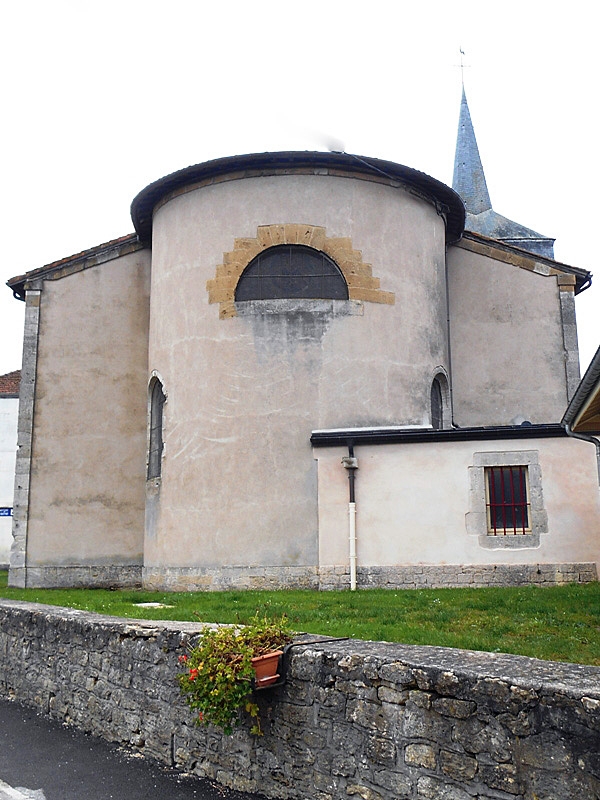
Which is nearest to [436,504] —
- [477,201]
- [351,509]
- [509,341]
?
[351,509]

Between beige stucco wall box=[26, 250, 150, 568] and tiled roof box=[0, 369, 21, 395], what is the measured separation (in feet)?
65.5

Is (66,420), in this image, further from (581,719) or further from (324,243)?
(581,719)

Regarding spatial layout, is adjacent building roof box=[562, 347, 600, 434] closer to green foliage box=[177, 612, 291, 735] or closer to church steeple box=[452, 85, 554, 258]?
green foliage box=[177, 612, 291, 735]

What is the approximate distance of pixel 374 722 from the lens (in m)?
5.06

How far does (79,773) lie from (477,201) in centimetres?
3427

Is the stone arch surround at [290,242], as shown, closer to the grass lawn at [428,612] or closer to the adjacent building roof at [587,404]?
the adjacent building roof at [587,404]

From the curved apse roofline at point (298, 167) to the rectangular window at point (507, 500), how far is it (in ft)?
20.2

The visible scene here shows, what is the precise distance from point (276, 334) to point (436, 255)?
409cm

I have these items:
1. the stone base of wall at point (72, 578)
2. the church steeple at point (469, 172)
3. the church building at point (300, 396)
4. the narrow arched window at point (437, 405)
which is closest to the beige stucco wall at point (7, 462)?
the stone base of wall at point (72, 578)

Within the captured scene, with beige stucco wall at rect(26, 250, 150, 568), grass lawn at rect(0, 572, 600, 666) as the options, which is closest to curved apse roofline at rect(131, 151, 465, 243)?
beige stucco wall at rect(26, 250, 150, 568)

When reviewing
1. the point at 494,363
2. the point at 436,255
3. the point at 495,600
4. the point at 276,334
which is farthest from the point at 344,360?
the point at 495,600

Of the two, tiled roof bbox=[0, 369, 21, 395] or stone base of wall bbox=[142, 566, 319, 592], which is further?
tiled roof bbox=[0, 369, 21, 395]

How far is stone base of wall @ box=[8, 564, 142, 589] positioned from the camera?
1711cm

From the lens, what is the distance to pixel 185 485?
15.2 meters
